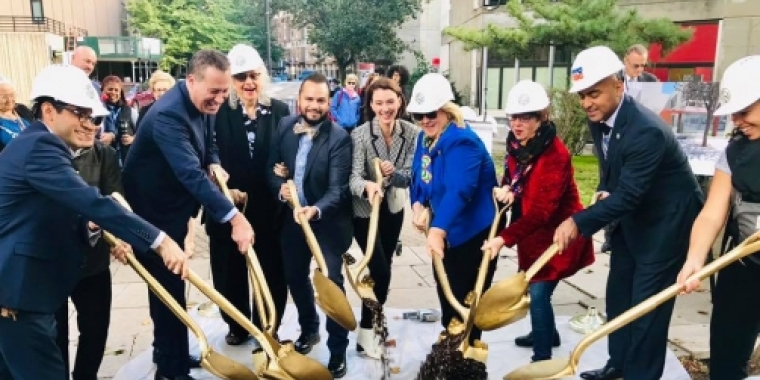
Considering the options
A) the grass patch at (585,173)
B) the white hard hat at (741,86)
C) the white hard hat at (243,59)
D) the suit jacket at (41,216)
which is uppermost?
the white hard hat at (243,59)

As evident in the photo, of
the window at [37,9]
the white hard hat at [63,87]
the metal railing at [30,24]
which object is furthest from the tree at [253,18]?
the white hard hat at [63,87]

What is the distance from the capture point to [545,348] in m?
3.49

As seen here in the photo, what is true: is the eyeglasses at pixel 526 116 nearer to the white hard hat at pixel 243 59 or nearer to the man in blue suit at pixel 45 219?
the white hard hat at pixel 243 59

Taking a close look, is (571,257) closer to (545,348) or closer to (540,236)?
(540,236)

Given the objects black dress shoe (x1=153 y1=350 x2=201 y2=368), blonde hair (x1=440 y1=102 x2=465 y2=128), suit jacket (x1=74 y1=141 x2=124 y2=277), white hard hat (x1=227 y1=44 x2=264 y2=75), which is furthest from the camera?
black dress shoe (x1=153 y1=350 x2=201 y2=368)

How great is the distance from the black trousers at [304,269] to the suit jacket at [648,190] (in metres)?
1.38

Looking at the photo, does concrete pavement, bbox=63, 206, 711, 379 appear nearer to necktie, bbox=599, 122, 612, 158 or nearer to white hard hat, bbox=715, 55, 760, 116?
necktie, bbox=599, 122, 612, 158

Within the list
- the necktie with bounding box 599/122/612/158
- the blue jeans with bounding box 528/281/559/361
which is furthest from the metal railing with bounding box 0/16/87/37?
the necktie with bounding box 599/122/612/158

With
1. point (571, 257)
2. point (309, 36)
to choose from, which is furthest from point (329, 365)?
point (309, 36)

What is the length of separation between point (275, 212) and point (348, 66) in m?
26.8

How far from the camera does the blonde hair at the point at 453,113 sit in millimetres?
3275

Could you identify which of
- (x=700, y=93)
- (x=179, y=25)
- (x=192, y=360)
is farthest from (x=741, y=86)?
(x=179, y=25)

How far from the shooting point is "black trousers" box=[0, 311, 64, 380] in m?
2.31

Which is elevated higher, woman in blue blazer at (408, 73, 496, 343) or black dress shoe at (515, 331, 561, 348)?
woman in blue blazer at (408, 73, 496, 343)
